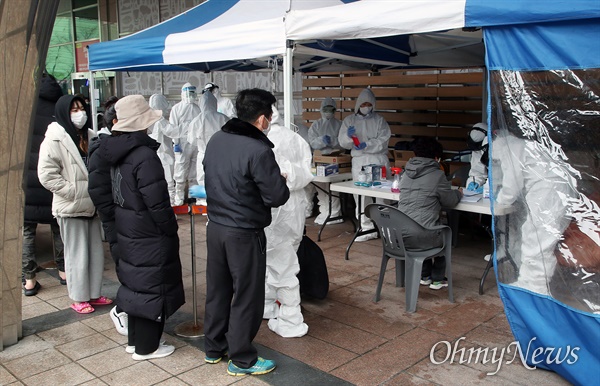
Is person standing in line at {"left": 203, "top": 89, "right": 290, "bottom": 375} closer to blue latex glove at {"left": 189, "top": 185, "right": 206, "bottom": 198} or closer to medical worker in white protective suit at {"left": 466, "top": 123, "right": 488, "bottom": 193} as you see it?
blue latex glove at {"left": 189, "top": 185, "right": 206, "bottom": 198}

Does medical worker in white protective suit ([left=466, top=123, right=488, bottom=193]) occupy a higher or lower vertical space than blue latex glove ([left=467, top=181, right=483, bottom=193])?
higher

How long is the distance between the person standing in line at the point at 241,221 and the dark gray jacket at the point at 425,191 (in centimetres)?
156

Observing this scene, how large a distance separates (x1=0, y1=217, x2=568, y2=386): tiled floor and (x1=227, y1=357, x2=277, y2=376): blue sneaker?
39 mm

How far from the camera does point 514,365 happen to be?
Answer: 3.56 metres

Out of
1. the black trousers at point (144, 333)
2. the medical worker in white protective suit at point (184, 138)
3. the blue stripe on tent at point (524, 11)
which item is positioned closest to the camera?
the blue stripe on tent at point (524, 11)

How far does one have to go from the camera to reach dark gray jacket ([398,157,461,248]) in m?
4.58

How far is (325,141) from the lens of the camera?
7.73 m

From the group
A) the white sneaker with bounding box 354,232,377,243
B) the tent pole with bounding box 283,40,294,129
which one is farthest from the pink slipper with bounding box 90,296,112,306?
the white sneaker with bounding box 354,232,377,243

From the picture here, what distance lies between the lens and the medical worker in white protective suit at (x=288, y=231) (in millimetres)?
4016

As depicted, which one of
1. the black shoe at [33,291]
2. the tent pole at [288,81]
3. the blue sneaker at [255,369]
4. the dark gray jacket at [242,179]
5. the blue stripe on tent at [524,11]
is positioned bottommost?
the black shoe at [33,291]

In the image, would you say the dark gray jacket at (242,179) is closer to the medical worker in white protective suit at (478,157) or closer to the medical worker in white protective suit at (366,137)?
the medical worker in white protective suit at (478,157)

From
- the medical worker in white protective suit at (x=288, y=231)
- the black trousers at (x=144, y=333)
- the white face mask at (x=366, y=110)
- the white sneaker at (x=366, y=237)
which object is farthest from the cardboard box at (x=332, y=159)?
the black trousers at (x=144, y=333)

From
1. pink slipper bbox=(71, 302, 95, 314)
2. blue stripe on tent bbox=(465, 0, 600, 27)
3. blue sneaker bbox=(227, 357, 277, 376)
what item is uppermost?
blue stripe on tent bbox=(465, 0, 600, 27)

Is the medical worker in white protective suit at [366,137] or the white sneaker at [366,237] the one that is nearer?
the white sneaker at [366,237]
